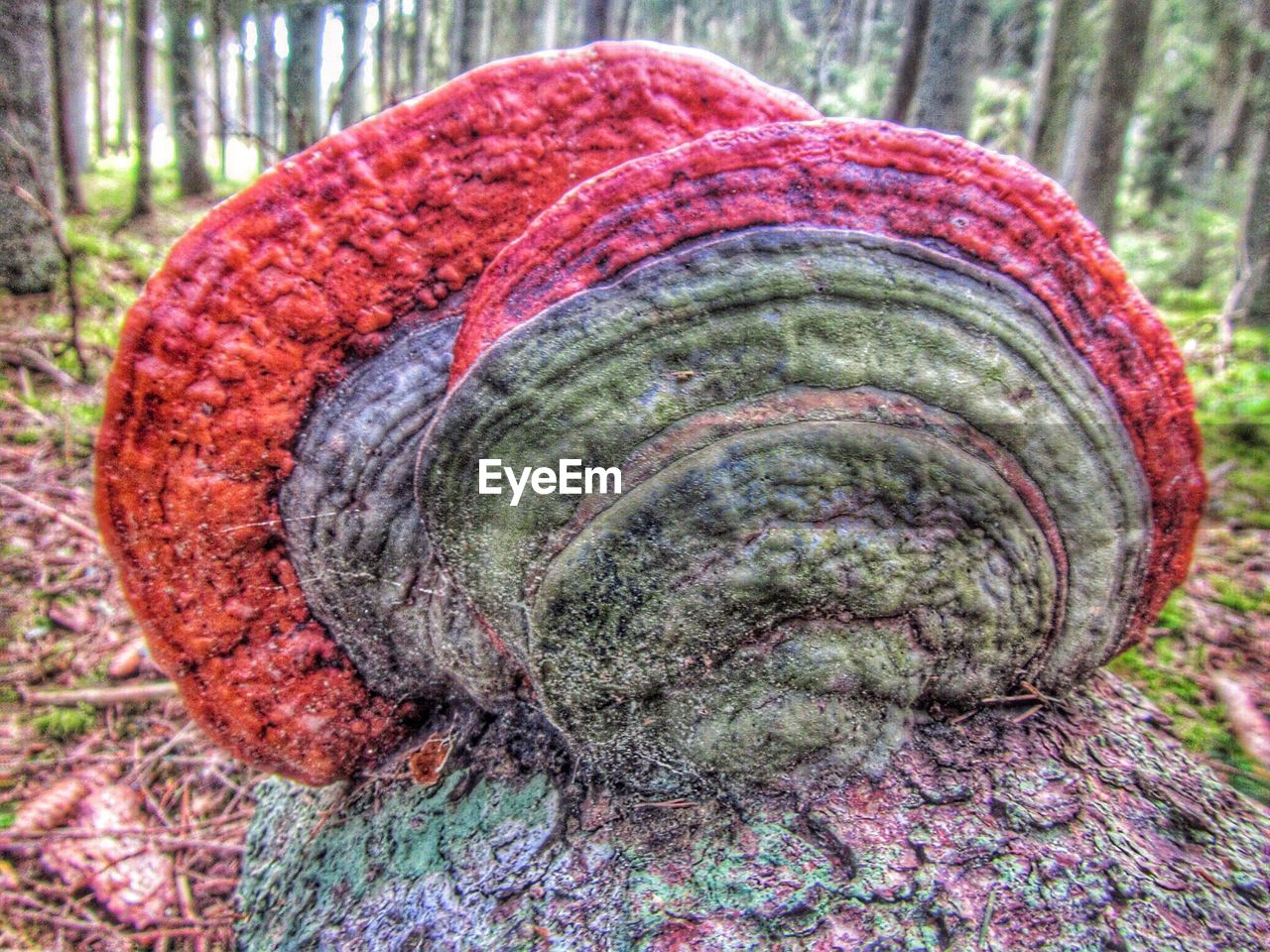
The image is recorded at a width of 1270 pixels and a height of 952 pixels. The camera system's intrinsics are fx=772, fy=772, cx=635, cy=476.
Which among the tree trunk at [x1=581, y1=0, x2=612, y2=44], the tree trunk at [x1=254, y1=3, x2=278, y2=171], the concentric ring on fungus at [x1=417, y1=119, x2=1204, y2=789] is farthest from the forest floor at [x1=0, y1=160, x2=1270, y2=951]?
the tree trunk at [x1=254, y1=3, x2=278, y2=171]

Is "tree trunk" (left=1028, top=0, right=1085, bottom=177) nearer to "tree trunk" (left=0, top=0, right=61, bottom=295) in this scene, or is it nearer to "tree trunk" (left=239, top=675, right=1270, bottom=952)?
"tree trunk" (left=239, top=675, right=1270, bottom=952)

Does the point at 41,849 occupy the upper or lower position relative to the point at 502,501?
lower

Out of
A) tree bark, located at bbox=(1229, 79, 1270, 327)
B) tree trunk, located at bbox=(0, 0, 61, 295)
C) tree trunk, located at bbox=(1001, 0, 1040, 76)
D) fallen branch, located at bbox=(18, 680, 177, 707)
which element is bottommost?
fallen branch, located at bbox=(18, 680, 177, 707)

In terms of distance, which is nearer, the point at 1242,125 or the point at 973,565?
the point at 973,565

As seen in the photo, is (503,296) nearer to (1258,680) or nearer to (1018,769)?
(1018,769)

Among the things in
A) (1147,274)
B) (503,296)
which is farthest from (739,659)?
(1147,274)

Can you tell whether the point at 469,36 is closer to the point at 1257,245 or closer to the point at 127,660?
the point at 127,660

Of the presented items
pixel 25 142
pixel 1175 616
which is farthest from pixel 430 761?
pixel 25 142
